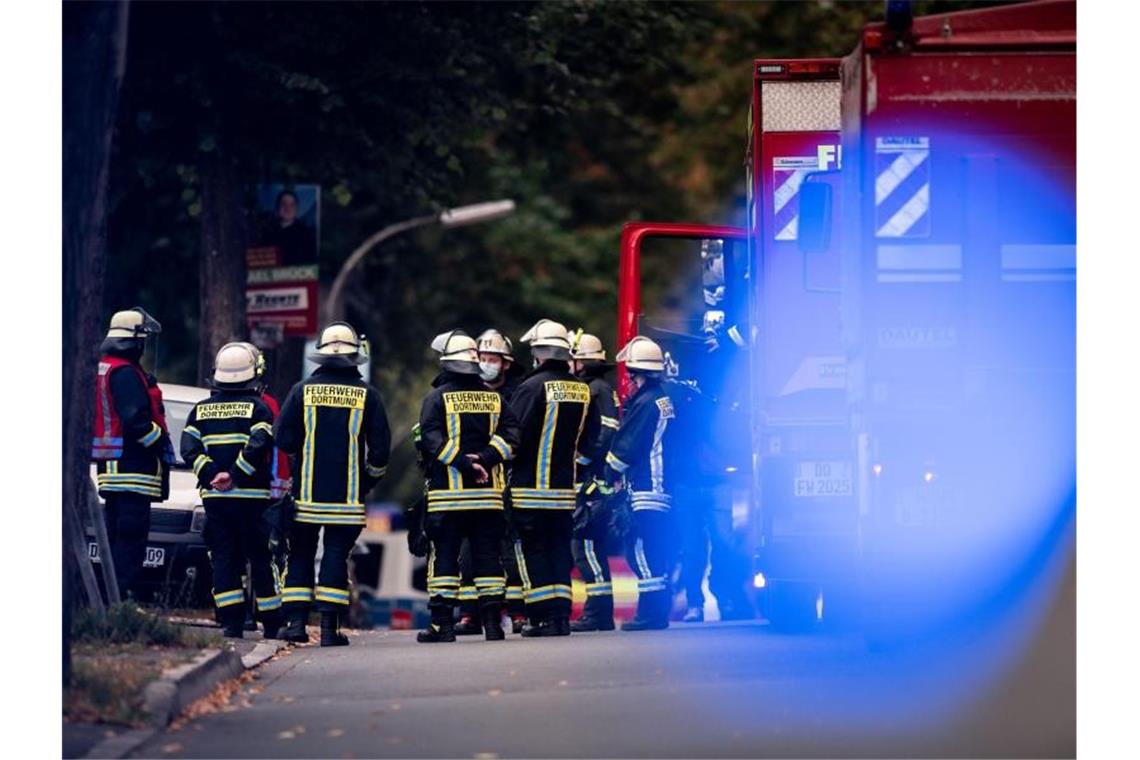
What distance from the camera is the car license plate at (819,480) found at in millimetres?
15484

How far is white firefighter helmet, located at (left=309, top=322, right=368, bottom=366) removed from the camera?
15.9 metres

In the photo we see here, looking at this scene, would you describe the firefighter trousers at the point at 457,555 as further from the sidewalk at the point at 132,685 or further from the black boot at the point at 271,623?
the sidewalk at the point at 132,685

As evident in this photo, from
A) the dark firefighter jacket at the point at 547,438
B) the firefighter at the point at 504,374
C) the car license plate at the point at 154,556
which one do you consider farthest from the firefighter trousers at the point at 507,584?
the car license plate at the point at 154,556

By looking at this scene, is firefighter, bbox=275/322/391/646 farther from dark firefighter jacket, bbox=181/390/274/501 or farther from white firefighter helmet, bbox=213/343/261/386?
white firefighter helmet, bbox=213/343/261/386

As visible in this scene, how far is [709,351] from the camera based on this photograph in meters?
18.1

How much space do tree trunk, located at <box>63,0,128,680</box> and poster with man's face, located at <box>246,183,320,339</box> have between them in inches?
345

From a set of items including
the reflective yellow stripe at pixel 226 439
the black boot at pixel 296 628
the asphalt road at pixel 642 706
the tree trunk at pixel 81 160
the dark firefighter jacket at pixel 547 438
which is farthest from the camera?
the dark firefighter jacket at pixel 547 438

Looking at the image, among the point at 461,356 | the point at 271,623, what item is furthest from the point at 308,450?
the point at 271,623

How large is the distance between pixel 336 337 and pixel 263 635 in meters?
2.12

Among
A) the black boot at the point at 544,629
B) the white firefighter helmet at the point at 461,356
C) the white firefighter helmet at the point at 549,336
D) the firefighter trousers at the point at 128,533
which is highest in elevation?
the white firefighter helmet at the point at 549,336

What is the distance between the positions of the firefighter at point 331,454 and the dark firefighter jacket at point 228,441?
386 mm

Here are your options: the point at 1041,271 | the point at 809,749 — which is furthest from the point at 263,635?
the point at 809,749

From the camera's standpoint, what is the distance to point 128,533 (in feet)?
55.4

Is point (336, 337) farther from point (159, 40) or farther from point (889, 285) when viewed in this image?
point (159, 40)
